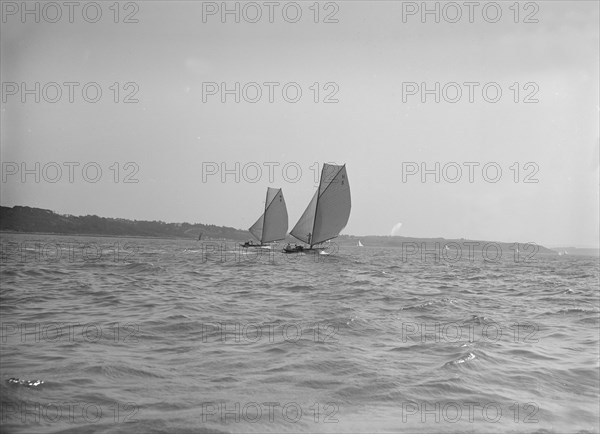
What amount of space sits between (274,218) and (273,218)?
0.14m

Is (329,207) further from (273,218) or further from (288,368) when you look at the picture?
(288,368)

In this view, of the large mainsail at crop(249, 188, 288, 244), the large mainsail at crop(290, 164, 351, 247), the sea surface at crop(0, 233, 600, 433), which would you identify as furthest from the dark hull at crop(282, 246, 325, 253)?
the sea surface at crop(0, 233, 600, 433)

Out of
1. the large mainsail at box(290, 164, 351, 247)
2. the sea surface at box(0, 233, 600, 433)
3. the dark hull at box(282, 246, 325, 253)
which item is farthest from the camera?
the dark hull at box(282, 246, 325, 253)

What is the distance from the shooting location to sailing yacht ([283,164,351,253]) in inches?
2238

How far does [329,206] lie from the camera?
2280 inches

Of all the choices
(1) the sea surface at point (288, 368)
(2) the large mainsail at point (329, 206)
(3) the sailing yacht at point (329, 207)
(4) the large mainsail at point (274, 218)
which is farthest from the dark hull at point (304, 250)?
(1) the sea surface at point (288, 368)

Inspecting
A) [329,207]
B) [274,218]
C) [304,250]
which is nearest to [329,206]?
[329,207]

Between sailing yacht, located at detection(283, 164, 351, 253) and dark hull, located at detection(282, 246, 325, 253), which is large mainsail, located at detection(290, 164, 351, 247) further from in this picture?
dark hull, located at detection(282, 246, 325, 253)

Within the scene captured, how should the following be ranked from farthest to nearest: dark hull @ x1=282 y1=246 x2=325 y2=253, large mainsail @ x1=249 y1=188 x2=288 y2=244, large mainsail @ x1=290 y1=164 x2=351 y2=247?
large mainsail @ x1=249 y1=188 x2=288 y2=244 → dark hull @ x1=282 y1=246 x2=325 y2=253 → large mainsail @ x1=290 y1=164 x2=351 y2=247

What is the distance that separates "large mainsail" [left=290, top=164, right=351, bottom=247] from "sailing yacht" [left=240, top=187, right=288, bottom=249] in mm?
13530

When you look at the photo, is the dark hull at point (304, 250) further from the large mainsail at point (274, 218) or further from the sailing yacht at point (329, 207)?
the large mainsail at point (274, 218)

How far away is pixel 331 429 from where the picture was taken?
6410 mm

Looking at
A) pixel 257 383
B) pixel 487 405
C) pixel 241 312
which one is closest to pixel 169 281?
pixel 241 312

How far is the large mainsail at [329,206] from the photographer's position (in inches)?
2238
